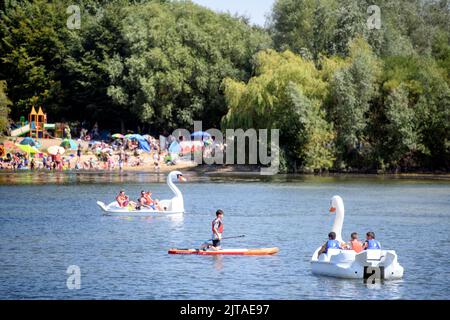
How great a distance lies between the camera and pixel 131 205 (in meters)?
52.1

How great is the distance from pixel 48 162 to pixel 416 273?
61.2 m

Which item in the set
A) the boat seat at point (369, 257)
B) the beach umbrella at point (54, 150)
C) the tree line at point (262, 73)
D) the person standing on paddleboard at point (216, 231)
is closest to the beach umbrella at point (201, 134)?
the tree line at point (262, 73)

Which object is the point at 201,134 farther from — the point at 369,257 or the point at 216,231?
the point at 369,257

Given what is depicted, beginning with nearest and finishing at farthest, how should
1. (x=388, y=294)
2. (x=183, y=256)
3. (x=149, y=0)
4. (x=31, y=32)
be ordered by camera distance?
1. (x=388, y=294)
2. (x=183, y=256)
3. (x=31, y=32)
4. (x=149, y=0)

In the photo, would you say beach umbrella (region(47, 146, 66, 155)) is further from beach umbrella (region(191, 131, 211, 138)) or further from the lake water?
the lake water

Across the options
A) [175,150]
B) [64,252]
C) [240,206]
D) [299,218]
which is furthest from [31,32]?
[64,252]

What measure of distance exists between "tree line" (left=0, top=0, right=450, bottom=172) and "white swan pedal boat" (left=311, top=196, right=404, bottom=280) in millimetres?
47196

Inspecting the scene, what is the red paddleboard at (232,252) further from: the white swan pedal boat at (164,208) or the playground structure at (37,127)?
the playground structure at (37,127)

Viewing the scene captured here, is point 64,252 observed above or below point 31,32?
below

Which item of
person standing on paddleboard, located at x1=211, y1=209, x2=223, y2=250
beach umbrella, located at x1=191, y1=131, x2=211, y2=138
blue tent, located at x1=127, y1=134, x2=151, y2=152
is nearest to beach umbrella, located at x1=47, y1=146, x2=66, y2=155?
blue tent, located at x1=127, y1=134, x2=151, y2=152

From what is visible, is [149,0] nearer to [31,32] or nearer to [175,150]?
[31,32]

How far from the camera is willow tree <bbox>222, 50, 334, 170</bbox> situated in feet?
263

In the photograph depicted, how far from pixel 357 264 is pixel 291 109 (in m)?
49.1

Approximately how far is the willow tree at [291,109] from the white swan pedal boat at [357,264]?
4708cm
